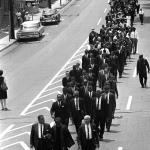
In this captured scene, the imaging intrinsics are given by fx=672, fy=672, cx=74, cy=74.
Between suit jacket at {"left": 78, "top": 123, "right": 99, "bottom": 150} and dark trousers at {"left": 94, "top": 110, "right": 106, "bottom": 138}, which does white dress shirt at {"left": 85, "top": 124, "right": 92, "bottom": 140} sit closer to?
suit jacket at {"left": 78, "top": 123, "right": 99, "bottom": 150}

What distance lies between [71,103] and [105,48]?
1424 cm

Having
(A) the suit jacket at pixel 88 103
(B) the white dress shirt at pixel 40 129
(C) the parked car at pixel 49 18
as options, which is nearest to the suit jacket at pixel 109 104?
(A) the suit jacket at pixel 88 103

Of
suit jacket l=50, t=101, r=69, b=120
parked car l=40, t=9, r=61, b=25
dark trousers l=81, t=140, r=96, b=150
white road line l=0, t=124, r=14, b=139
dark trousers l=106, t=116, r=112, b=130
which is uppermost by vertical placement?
suit jacket l=50, t=101, r=69, b=120

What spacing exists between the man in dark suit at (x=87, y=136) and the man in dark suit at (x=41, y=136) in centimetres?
109

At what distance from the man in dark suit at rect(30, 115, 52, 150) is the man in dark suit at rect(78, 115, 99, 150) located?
1.09 metres

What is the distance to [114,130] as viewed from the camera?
2394cm

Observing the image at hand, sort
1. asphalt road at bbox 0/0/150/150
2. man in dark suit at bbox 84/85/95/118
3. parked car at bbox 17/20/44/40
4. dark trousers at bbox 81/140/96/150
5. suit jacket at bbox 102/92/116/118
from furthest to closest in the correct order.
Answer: parked car at bbox 17/20/44/40
asphalt road at bbox 0/0/150/150
man in dark suit at bbox 84/85/95/118
suit jacket at bbox 102/92/116/118
dark trousers at bbox 81/140/96/150

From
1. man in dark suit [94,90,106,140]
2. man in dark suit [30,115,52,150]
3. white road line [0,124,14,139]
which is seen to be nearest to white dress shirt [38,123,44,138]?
man in dark suit [30,115,52,150]

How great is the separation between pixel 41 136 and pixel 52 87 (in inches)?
641

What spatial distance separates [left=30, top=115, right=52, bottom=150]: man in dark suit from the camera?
17.9 metres

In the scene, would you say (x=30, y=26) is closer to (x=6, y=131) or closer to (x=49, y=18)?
(x=49, y=18)

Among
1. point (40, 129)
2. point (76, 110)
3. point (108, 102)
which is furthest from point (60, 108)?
point (40, 129)

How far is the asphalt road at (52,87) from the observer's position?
2325 cm

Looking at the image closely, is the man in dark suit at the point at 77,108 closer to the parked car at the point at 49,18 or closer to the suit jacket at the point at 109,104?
the suit jacket at the point at 109,104
